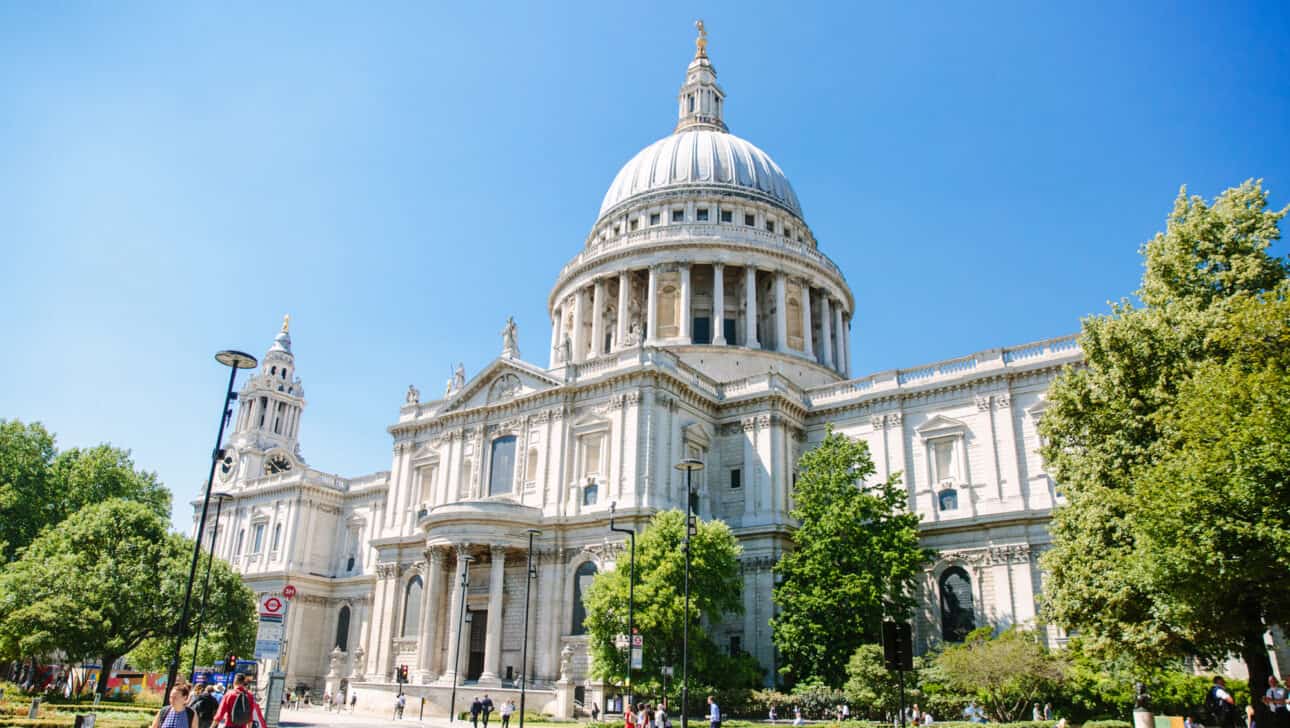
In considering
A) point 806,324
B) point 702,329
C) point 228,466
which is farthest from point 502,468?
point 228,466

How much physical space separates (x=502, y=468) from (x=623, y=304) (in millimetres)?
17353

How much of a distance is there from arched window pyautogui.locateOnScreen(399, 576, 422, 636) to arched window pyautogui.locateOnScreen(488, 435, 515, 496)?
21.4ft

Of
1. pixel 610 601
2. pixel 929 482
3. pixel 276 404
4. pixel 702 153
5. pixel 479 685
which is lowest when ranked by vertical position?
pixel 479 685

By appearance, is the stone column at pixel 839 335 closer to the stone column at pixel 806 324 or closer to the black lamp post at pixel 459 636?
the stone column at pixel 806 324

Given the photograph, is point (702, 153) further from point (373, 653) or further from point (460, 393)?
point (373, 653)

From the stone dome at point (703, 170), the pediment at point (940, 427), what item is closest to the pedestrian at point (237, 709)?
the pediment at point (940, 427)

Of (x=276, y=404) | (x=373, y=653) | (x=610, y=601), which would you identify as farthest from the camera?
(x=276, y=404)

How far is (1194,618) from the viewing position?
2066 centimetres

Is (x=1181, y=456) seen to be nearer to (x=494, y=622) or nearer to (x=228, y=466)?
(x=494, y=622)

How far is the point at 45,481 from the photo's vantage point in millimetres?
58469

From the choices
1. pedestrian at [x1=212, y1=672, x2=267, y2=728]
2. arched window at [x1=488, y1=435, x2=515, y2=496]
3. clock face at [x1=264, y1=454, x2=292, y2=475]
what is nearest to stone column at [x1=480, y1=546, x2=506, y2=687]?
arched window at [x1=488, y1=435, x2=515, y2=496]

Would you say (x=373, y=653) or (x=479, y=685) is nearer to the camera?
(x=479, y=685)

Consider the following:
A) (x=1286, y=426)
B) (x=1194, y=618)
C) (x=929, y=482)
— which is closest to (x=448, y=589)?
(x=929, y=482)

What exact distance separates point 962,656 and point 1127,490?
11.3m
